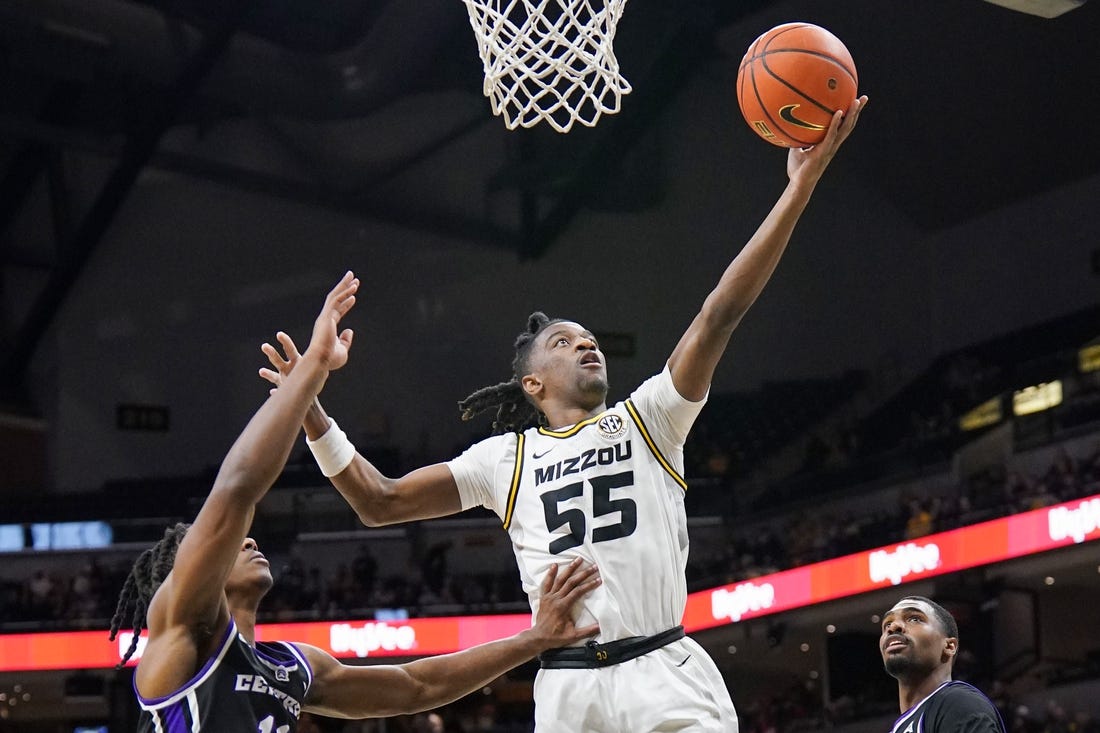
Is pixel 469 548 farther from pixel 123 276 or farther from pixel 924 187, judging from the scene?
pixel 924 187

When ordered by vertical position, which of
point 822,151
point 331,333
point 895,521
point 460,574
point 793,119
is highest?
point 895,521

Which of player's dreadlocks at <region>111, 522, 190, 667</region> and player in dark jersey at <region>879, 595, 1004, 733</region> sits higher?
player's dreadlocks at <region>111, 522, 190, 667</region>

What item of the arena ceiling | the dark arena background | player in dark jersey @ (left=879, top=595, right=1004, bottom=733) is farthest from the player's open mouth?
the arena ceiling

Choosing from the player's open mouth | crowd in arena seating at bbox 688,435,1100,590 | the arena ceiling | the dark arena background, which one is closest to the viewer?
the player's open mouth

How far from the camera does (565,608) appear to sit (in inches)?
132

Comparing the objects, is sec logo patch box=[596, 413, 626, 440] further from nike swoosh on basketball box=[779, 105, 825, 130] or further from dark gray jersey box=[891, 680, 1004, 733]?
dark gray jersey box=[891, 680, 1004, 733]

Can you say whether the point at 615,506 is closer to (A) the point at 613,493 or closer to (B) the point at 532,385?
(A) the point at 613,493

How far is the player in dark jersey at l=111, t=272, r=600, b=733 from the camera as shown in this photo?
280 cm

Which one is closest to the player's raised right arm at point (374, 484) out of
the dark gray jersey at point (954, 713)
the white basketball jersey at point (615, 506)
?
the white basketball jersey at point (615, 506)

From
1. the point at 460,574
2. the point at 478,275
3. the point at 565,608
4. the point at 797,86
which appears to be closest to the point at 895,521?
the point at 460,574

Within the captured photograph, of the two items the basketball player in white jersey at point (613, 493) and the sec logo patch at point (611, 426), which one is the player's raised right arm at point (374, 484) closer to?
the basketball player in white jersey at point (613, 493)

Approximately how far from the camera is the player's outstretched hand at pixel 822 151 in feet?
11.4

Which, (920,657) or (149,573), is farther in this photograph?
(920,657)

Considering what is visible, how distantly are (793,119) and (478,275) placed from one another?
14.6m
